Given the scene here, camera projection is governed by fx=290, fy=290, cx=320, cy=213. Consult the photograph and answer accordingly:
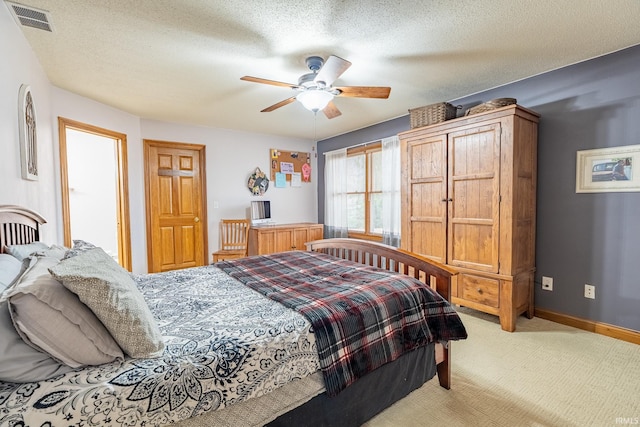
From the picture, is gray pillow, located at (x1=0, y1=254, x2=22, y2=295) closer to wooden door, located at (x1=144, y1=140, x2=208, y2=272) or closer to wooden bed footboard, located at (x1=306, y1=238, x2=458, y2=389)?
wooden bed footboard, located at (x1=306, y1=238, x2=458, y2=389)

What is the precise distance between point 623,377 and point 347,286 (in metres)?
1.95

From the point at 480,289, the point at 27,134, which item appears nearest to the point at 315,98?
the point at 27,134

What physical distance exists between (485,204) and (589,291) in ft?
3.72

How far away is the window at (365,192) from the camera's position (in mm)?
4457

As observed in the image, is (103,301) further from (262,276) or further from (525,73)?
(525,73)

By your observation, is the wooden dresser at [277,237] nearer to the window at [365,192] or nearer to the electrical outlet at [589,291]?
the window at [365,192]

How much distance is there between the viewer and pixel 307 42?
210cm

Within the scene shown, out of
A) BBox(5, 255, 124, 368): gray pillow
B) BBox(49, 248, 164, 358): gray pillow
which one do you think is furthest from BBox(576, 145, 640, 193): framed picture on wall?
BBox(5, 255, 124, 368): gray pillow

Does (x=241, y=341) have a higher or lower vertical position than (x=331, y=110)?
lower

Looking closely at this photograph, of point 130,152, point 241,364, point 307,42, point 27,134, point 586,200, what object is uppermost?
point 307,42

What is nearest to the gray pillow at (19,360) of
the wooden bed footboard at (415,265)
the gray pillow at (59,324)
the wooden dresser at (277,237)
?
the gray pillow at (59,324)

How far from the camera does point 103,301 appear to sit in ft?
3.31

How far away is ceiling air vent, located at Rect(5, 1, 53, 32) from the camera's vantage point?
1727 millimetres

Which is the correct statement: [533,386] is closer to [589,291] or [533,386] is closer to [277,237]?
[589,291]
